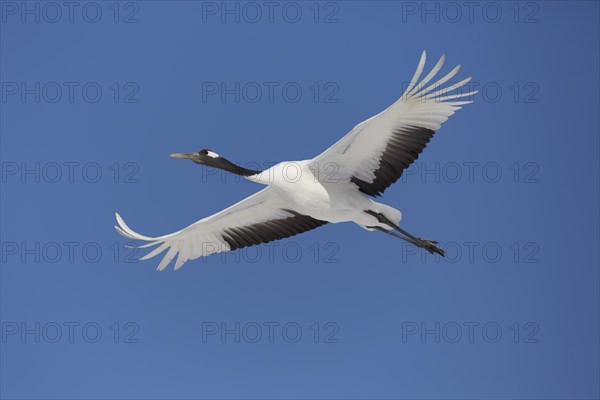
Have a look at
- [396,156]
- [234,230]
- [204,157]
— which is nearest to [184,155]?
[204,157]

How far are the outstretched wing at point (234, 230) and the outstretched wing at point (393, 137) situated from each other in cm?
169

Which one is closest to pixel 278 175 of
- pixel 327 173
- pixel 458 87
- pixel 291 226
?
pixel 327 173

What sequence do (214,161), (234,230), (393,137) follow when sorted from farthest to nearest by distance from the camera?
1. (234,230)
2. (214,161)
3. (393,137)

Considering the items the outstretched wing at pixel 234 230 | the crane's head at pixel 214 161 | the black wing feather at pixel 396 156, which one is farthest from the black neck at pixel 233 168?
the black wing feather at pixel 396 156

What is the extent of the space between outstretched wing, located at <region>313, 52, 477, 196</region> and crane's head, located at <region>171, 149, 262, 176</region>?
1.39m

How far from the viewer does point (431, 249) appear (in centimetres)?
1880

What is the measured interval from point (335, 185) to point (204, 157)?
2.48m

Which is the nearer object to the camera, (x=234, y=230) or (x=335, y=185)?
(x=335, y=185)

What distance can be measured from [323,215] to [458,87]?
10.9 feet

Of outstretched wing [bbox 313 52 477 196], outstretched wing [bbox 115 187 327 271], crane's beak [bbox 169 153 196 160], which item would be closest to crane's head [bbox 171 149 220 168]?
crane's beak [bbox 169 153 196 160]

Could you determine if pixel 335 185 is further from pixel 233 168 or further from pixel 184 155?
pixel 184 155

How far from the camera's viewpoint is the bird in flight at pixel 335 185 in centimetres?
1675

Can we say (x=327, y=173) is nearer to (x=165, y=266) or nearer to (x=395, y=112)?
(x=395, y=112)

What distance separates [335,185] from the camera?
18.0 metres
